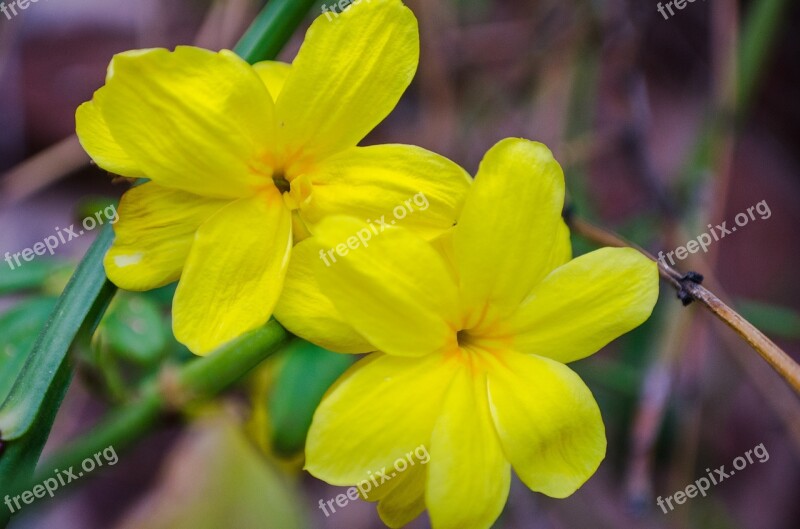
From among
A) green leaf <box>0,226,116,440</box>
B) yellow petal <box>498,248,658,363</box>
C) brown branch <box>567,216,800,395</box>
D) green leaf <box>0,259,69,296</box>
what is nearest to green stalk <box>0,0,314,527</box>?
green leaf <box>0,226,116,440</box>

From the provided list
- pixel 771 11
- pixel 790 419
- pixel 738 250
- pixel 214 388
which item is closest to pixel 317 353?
pixel 214 388

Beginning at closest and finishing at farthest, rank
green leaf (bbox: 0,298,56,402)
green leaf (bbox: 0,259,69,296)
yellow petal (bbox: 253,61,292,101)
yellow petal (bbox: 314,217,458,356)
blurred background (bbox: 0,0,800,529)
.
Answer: yellow petal (bbox: 314,217,458,356), yellow petal (bbox: 253,61,292,101), green leaf (bbox: 0,298,56,402), green leaf (bbox: 0,259,69,296), blurred background (bbox: 0,0,800,529)

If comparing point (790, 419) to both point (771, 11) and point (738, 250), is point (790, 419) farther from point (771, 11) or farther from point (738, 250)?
point (771, 11)

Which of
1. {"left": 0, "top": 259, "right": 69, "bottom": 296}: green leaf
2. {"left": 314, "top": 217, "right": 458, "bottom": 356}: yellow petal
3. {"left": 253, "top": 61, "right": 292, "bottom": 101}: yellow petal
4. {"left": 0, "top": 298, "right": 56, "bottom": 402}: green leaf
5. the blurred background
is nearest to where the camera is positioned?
{"left": 314, "top": 217, "right": 458, "bottom": 356}: yellow petal

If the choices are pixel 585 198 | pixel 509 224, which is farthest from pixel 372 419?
pixel 585 198

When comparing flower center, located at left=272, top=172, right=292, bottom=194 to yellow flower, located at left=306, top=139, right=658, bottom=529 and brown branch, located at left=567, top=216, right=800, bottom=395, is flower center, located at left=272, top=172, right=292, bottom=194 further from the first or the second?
brown branch, located at left=567, top=216, right=800, bottom=395

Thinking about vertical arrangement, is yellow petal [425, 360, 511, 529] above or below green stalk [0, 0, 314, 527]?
below

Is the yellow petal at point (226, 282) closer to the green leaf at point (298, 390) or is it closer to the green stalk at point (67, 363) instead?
the green stalk at point (67, 363)

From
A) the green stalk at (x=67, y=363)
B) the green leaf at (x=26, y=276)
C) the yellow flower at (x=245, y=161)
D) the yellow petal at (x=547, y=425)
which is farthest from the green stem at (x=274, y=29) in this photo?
the green leaf at (x=26, y=276)
